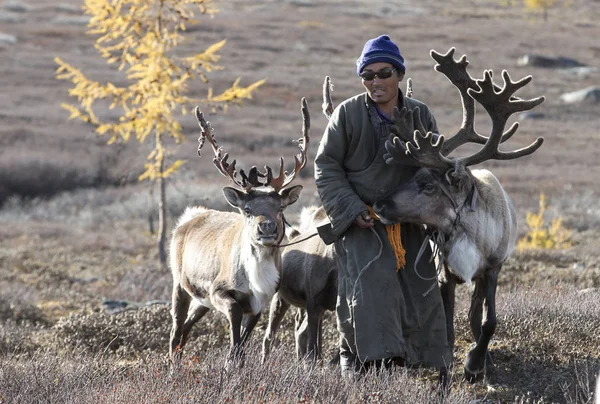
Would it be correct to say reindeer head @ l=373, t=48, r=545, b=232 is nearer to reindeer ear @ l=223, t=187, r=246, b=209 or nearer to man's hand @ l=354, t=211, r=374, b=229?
man's hand @ l=354, t=211, r=374, b=229

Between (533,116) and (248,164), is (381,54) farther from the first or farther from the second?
(533,116)

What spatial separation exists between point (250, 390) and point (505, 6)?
93.5 m

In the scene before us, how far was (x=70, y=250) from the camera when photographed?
18.0 metres

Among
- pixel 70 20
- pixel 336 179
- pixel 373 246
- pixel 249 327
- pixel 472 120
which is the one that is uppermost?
pixel 472 120

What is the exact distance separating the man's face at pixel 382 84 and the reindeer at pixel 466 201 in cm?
15

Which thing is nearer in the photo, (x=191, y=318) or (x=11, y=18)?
(x=191, y=318)

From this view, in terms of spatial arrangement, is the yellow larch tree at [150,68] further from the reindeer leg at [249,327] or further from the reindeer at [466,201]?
the reindeer at [466,201]

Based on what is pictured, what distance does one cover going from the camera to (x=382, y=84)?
610cm

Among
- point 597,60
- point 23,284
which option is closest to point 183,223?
point 23,284

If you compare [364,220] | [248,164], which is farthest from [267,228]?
[248,164]

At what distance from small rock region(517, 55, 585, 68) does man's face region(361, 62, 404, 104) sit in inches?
2114

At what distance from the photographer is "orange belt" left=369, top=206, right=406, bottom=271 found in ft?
20.2

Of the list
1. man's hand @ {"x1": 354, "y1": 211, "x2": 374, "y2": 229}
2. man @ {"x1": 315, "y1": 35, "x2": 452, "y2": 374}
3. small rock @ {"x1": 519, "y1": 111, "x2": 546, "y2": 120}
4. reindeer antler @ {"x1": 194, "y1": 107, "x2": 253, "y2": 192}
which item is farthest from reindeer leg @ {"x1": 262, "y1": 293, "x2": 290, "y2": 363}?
small rock @ {"x1": 519, "y1": 111, "x2": 546, "y2": 120}

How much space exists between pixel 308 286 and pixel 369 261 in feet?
4.13
